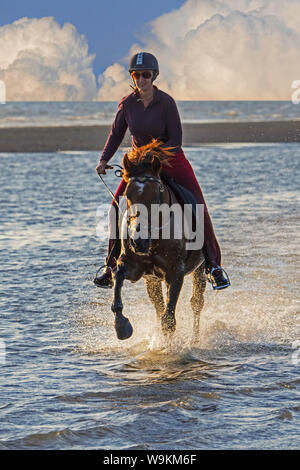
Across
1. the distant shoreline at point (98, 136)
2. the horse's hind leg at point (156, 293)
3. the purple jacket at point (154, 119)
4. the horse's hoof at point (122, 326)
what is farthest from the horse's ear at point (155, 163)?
the distant shoreline at point (98, 136)

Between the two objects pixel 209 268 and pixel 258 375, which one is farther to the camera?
pixel 209 268

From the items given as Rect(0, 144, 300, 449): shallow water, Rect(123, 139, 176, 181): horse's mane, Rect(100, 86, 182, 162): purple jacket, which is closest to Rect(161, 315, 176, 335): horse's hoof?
Rect(0, 144, 300, 449): shallow water

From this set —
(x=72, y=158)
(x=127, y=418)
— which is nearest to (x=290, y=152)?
(x=72, y=158)

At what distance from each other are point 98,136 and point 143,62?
40714mm

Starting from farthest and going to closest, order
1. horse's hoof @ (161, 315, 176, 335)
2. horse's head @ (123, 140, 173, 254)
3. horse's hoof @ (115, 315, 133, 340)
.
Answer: horse's hoof @ (161, 315, 176, 335)
horse's hoof @ (115, 315, 133, 340)
horse's head @ (123, 140, 173, 254)

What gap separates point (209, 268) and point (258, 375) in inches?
63.2

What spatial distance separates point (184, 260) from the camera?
7555mm

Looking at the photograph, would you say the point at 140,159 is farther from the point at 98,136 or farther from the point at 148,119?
the point at 98,136

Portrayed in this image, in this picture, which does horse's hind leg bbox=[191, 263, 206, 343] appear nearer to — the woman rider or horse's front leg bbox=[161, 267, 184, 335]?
the woman rider

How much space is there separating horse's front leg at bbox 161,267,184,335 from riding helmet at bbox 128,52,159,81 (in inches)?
75.7

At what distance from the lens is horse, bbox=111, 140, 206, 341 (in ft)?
22.2

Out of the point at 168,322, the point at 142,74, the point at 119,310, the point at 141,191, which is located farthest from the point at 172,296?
the point at 142,74

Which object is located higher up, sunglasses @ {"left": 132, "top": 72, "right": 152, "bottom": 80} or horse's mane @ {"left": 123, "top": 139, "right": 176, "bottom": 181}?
sunglasses @ {"left": 132, "top": 72, "right": 152, "bottom": 80}
